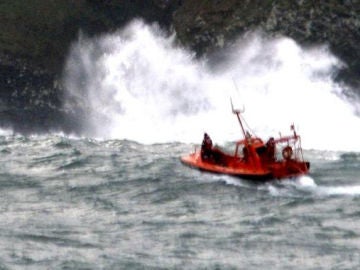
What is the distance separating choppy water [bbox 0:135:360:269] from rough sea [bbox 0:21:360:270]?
2.4 inches

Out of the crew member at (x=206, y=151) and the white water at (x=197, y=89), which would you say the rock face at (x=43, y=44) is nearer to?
the white water at (x=197, y=89)

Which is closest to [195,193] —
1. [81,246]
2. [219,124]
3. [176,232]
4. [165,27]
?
[176,232]

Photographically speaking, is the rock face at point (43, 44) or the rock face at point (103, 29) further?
the rock face at point (103, 29)

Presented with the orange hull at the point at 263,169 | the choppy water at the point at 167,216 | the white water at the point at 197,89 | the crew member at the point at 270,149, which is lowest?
the choppy water at the point at 167,216

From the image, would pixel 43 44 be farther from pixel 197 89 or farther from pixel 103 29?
pixel 197 89

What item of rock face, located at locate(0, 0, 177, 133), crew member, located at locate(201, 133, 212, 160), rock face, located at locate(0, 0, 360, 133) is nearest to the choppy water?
crew member, located at locate(201, 133, 212, 160)

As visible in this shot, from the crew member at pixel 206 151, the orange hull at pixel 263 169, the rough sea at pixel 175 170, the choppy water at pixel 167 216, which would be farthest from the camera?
the crew member at pixel 206 151

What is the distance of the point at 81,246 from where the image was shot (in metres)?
30.9

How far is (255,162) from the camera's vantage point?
41.1m

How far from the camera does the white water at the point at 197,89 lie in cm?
6038

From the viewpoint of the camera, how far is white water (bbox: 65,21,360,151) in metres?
60.4

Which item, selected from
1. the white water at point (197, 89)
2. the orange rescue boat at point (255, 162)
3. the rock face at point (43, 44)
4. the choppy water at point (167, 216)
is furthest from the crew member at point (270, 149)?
the rock face at point (43, 44)

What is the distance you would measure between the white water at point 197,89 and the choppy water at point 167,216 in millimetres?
11844

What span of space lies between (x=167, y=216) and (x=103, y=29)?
→ 3696 cm
